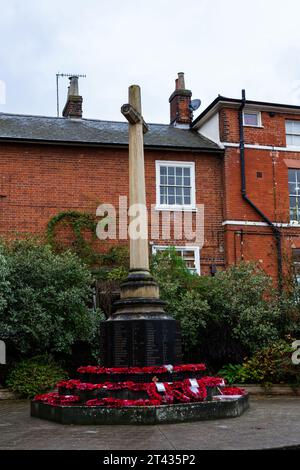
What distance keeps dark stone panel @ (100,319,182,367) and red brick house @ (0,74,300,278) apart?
29.6 feet

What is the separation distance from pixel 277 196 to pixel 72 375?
31.7ft

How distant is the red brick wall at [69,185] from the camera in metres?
18.7

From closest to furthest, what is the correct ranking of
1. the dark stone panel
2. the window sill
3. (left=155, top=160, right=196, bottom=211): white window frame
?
the dark stone panel, the window sill, (left=155, top=160, right=196, bottom=211): white window frame

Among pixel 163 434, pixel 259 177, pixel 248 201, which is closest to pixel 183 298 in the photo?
pixel 248 201

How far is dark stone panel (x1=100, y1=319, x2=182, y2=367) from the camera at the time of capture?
995 centimetres

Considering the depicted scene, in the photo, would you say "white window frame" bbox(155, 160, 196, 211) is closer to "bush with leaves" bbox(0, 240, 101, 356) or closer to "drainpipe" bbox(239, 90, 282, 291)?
"drainpipe" bbox(239, 90, 282, 291)

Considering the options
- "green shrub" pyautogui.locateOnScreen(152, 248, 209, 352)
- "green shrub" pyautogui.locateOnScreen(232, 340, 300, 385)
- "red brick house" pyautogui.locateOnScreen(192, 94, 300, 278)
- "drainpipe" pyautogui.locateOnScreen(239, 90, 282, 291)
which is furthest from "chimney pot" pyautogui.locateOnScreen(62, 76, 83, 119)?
"green shrub" pyautogui.locateOnScreen(232, 340, 300, 385)

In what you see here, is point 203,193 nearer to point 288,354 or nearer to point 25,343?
point 288,354

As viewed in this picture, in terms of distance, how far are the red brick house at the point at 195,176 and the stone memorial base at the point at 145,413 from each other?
408 inches

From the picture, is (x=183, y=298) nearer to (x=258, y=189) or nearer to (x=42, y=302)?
(x=42, y=302)

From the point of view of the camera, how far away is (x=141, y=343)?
392 inches

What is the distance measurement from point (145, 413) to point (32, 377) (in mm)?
5851

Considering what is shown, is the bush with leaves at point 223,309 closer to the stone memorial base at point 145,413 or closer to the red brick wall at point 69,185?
the red brick wall at point 69,185

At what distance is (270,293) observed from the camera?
16.7 metres
